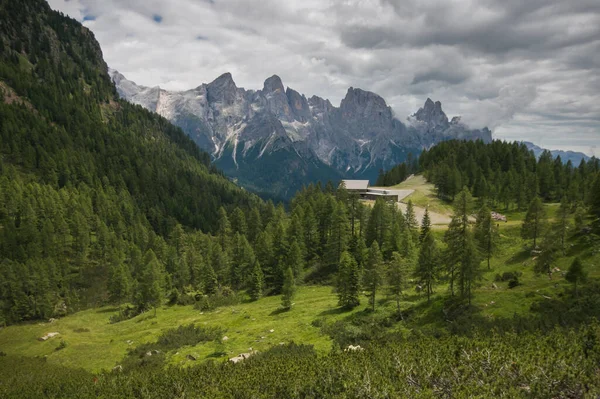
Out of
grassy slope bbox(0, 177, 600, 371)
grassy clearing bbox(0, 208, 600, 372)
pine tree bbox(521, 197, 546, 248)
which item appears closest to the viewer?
grassy clearing bbox(0, 208, 600, 372)

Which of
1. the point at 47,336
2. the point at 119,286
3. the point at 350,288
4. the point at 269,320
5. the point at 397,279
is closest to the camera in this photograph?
the point at 397,279

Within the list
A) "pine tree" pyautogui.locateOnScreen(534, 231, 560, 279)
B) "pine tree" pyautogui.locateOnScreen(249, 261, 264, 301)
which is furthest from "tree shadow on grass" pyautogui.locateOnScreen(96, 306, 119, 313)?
"pine tree" pyautogui.locateOnScreen(534, 231, 560, 279)

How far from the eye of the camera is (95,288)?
86.2m

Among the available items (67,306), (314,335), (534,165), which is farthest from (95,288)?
(534,165)

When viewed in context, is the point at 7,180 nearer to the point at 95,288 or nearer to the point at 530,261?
the point at 95,288

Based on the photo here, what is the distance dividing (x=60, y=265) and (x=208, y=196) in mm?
92859

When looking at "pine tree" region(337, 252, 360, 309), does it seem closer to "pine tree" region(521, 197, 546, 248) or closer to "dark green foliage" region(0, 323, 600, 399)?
"dark green foliage" region(0, 323, 600, 399)

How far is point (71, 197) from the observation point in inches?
4414

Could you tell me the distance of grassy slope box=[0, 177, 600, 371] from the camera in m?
37.5

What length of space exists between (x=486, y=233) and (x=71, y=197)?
A: 12642 cm

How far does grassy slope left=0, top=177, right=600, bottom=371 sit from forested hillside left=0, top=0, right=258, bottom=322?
602 inches

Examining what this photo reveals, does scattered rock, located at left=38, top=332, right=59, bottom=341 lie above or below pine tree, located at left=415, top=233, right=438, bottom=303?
below

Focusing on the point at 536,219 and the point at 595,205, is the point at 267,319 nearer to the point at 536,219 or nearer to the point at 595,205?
the point at 536,219

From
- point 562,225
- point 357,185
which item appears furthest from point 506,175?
point 562,225
